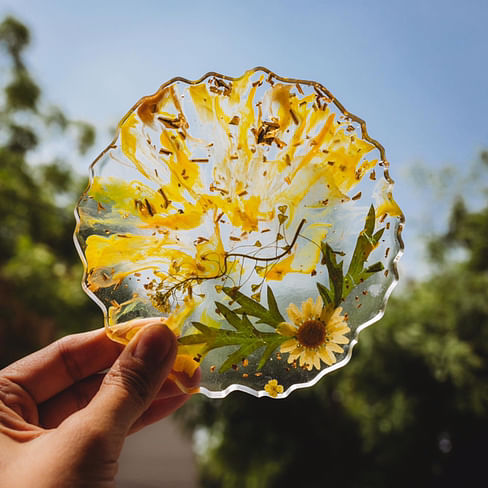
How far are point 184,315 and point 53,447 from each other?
0.63 feet

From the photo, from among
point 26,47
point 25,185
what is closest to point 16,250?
point 25,185

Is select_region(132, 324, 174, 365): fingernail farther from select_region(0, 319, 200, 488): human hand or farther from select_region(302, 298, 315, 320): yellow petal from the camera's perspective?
select_region(302, 298, 315, 320): yellow petal

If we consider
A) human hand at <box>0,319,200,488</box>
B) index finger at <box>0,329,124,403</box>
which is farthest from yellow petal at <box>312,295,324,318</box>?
index finger at <box>0,329,124,403</box>

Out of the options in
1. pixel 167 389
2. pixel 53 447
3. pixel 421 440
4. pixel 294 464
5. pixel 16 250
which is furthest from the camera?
pixel 294 464

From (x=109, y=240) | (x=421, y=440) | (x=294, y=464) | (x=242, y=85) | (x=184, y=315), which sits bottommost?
(x=294, y=464)

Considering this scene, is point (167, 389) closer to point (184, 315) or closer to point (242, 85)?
point (184, 315)

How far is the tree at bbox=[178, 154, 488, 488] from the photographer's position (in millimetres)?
2279

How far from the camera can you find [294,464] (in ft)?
9.48

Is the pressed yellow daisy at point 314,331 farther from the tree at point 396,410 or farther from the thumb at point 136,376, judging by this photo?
the tree at point 396,410

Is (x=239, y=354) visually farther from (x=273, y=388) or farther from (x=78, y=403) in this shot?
(x=78, y=403)

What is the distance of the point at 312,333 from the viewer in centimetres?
55

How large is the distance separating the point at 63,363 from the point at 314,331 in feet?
1.23

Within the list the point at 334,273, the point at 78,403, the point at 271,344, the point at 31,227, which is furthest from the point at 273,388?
the point at 31,227

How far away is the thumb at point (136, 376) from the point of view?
1.56ft
